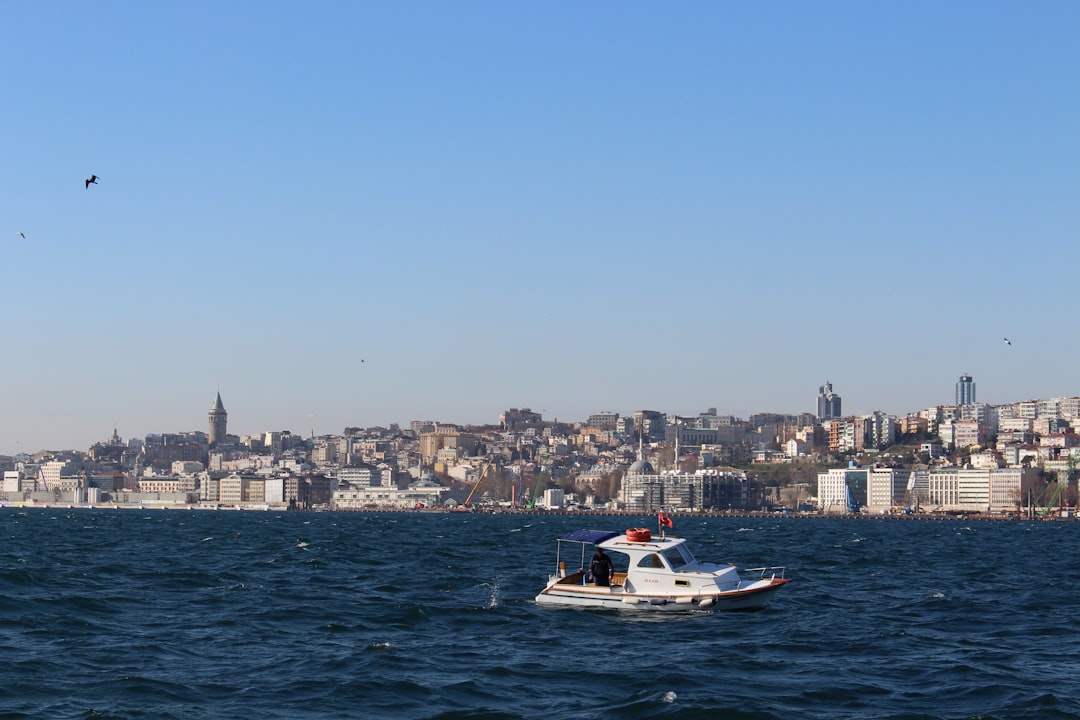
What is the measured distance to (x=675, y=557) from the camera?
3259cm

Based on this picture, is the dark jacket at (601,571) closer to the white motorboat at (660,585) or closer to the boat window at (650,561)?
the white motorboat at (660,585)

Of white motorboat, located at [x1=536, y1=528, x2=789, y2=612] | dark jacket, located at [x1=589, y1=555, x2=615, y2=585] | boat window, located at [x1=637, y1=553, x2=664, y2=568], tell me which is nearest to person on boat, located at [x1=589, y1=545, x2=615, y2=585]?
dark jacket, located at [x1=589, y1=555, x2=615, y2=585]

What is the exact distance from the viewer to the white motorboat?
103ft

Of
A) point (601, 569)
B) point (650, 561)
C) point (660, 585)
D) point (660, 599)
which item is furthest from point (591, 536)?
point (660, 599)

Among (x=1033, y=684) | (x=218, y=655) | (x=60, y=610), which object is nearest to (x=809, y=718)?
(x=1033, y=684)

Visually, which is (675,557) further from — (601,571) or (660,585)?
(601,571)

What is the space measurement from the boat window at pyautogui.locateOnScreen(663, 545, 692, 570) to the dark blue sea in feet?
4.90

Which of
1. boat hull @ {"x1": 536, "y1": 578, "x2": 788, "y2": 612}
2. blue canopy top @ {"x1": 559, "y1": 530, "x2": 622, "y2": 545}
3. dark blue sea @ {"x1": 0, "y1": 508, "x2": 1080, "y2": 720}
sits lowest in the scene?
dark blue sea @ {"x1": 0, "y1": 508, "x2": 1080, "y2": 720}

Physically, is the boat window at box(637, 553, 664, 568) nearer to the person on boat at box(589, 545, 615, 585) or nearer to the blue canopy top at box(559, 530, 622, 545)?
the person on boat at box(589, 545, 615, 585)

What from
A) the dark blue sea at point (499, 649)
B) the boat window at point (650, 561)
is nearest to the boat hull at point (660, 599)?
the dark blue sea at point (499, 649)

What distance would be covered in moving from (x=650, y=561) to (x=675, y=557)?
0.65m

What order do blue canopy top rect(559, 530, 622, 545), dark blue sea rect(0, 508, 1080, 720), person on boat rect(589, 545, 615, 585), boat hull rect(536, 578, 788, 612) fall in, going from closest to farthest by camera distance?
dark blue sea rect(0, 508, 1080, 720)
boat hull rect(536, 578, 788, 612)
person on boat rect(589, 545, 615, 585)
blue canopy top rect(559, 530, 622, 545)

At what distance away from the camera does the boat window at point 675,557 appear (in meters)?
32.3

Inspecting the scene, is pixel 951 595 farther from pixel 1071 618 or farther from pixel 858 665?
pixel 858 665
